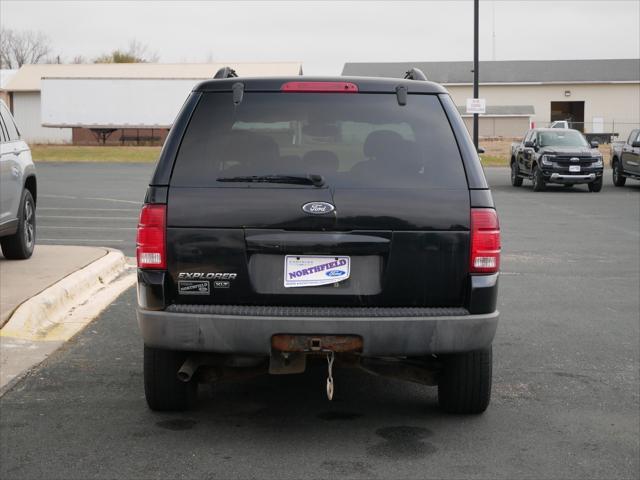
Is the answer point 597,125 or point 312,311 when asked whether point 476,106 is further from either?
point 597,125

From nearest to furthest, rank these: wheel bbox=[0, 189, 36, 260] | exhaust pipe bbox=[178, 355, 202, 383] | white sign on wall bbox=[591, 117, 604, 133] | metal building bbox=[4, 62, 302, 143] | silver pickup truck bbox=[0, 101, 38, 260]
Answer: exhaust pipe bbox=[178, 355, 202, 383], silver pickup truck bbox=[0, 101, 38, 260], wheel bbox=[0, 189, 36, 260], metal building bbox=[4, 62, 302, 143], white sign on wall bbox=[591, 117, 604, 133]

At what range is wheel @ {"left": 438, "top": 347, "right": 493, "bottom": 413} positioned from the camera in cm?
539

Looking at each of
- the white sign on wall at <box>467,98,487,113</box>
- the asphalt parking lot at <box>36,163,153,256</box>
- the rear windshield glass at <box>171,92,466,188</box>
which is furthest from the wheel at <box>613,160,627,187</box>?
the rear windshield glass at <box>171,92,466,188</box>

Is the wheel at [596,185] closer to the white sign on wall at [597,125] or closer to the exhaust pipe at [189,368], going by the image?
the exhaust pipe at [189,368]

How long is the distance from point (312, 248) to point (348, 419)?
1253 mm

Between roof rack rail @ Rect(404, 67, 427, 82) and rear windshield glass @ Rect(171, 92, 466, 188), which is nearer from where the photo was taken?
rear windshield glass @ Rect(171, 92, 466, 188)

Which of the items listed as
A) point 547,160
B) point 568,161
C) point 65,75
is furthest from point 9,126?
point 65,75

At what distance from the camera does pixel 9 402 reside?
231 inches

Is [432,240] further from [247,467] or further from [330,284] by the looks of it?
[247,467]

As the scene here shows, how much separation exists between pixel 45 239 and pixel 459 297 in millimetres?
10542

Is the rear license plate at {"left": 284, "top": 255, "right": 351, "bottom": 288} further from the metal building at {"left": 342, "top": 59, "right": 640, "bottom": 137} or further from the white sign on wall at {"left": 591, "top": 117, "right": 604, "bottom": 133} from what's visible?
the white sign on wall at {"left": 591, "top": 117, "right": 604, "bottom": 133}

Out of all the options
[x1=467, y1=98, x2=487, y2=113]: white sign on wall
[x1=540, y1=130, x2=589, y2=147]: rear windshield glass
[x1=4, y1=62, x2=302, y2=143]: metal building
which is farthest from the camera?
[x1=4, y1=62, x2=302, y2=143]: metal building

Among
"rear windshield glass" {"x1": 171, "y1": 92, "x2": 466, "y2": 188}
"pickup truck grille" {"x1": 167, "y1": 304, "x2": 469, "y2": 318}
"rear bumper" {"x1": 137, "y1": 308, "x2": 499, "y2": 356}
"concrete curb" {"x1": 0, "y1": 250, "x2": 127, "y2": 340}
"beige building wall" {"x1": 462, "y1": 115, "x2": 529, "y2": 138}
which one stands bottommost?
"concrete curb" {"x1": 0, "y1": 250, "x2": 127, "y2": 340}

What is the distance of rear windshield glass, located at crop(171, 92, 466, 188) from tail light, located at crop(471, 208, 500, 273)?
0.64ft
